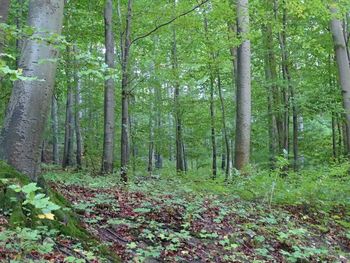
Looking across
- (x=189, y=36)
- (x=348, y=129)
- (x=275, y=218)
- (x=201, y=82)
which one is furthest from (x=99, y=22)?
(x=275, y=218)

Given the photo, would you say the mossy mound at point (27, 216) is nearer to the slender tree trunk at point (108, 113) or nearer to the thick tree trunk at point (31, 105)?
the thick tree trunk at point (31, 105)

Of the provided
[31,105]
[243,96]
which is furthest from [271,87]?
[31,105]

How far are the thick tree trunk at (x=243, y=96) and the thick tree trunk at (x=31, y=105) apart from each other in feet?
21.0

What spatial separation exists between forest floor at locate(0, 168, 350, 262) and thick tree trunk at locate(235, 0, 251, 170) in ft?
9.09

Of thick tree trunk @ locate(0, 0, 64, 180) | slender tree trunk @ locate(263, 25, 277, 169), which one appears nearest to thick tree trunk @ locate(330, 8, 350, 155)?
slender tree trunk @ locate(263, 25, 277, 169)

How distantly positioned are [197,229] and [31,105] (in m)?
2.84

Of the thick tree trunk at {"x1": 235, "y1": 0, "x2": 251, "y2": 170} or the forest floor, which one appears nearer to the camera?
the forest floor

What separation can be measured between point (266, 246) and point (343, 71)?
803 centimetres

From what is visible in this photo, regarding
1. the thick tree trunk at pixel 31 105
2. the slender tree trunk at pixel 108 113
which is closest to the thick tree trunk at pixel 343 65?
the slender tree trunk at pixel 108 113

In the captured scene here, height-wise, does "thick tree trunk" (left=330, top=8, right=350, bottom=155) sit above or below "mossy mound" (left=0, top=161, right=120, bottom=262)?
above

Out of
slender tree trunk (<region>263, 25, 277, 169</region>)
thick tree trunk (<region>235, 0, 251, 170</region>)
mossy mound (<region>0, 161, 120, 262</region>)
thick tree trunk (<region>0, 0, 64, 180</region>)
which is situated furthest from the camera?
slender tree trunk (<region>263, 25, 277, 169</region>)

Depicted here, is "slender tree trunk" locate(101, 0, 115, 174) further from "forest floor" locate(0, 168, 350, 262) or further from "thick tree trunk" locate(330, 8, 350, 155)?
"thick tree trunk" locate(330, 8, 350, 155)

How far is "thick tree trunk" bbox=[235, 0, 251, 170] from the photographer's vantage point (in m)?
10.2

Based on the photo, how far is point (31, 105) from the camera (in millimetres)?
4582
